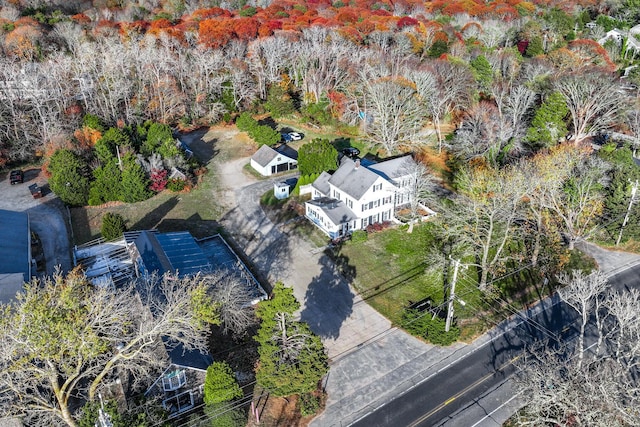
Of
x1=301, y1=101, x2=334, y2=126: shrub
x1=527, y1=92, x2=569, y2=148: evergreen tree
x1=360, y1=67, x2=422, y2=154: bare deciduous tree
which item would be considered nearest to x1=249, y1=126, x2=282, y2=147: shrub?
x1=301, y1=101, x2=334, y2=126: shrub

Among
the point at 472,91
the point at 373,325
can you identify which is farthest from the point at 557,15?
the point at 373,325

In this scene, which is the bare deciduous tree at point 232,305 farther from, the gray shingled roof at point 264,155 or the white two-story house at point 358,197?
the gray shingled roof at point 264,155

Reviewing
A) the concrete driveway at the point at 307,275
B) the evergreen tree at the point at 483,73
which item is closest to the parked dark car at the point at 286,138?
the concrete driveway at the point at 307,275

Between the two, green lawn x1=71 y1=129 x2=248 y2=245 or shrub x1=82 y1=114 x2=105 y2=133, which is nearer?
green lawn x1=71 y1=129 x2=248 y2=245

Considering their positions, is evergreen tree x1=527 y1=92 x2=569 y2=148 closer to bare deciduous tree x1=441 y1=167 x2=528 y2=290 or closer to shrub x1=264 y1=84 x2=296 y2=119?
bare deciduous tree x1=441 y1=167 x2=528 y2=290

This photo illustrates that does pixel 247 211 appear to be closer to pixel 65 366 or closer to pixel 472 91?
pixel 65 366

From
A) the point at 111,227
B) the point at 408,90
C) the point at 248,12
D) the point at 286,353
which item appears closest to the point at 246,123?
the point at 408,90
